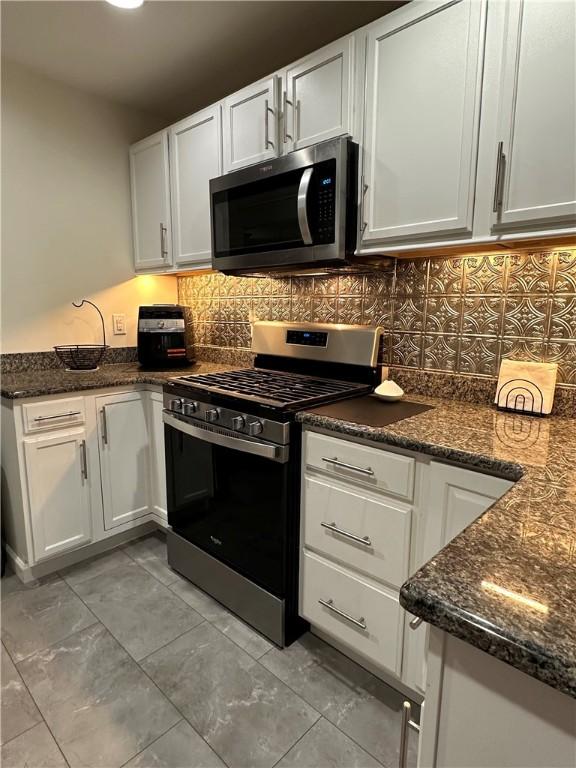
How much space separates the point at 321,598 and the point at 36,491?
1.35 meters

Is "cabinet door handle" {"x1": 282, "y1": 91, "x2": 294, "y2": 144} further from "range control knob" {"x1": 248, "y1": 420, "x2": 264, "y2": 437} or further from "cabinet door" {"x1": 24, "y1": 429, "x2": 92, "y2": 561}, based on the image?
"cabinet door" {"x1": 24, "y1": 429, "x2": 92, "y2": 561}

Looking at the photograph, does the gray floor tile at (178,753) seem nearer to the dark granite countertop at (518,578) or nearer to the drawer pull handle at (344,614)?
the drawer pull handle at (344,614)

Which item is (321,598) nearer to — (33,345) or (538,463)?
(538,463)

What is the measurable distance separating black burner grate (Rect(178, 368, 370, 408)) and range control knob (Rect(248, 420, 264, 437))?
0.08 meters

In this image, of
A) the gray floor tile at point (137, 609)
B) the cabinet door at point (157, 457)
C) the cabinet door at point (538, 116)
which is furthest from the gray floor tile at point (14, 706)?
the cabinet door at point (538, 116)

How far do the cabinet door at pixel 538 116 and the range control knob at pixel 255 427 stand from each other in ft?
3.31

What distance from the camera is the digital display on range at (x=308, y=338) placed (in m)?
1.98

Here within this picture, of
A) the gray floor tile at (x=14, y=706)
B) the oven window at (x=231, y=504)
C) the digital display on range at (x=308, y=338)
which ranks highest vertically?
the digital display on range at (x=308, y=338)

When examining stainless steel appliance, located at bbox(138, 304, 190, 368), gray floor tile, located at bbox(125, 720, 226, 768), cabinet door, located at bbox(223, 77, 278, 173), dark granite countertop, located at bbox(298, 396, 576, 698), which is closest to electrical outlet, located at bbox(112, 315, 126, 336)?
stainless steel appliance, located at bbox(138, 304, 190, 368)

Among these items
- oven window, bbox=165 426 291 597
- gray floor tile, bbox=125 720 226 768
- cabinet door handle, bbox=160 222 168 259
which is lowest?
gray floor tile, bbox=125 720 226 768

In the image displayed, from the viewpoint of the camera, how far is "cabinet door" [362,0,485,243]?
1289 mm

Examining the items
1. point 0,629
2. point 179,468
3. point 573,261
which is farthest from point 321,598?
point 573,261

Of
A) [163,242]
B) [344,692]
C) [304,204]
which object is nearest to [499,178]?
[304,204]

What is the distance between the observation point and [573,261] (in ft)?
4.58
